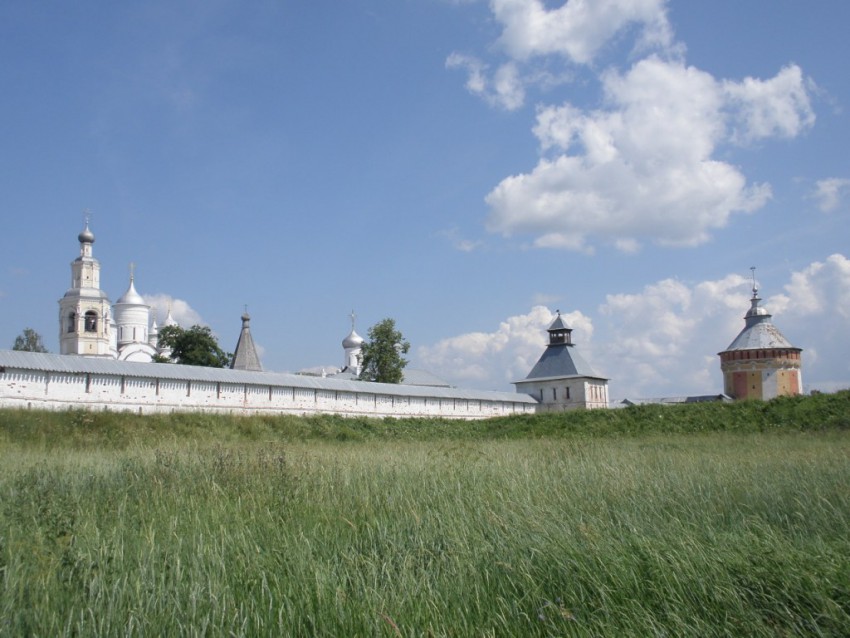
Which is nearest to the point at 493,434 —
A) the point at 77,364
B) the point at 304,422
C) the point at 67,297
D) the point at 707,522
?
the point at 304,422

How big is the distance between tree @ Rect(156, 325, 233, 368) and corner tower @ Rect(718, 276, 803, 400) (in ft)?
106

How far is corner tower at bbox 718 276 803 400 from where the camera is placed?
41.1 meters

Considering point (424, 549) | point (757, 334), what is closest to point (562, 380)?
point (757, 334)

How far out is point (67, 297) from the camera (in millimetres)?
43562

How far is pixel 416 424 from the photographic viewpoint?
2906cm

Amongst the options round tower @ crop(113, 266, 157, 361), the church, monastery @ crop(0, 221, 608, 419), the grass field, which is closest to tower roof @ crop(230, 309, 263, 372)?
monastery @ crop(0, 221, 608, 419)

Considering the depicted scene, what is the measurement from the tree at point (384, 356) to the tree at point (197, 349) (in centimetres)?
947

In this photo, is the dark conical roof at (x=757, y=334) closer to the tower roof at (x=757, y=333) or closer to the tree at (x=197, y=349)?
the tower roof at (x=757, y=333)

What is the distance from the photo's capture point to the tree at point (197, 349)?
44562 mm

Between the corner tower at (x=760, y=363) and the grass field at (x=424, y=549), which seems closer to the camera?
the grass field at (x=424, y=549)

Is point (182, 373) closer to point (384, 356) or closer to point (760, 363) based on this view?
point (384, 356)

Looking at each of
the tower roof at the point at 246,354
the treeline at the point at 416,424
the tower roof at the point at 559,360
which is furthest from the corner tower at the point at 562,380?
the tower roof at the point at 246,354

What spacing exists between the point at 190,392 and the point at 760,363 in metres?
33.8

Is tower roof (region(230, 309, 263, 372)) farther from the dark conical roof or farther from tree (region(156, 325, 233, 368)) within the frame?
the dark conical roof
